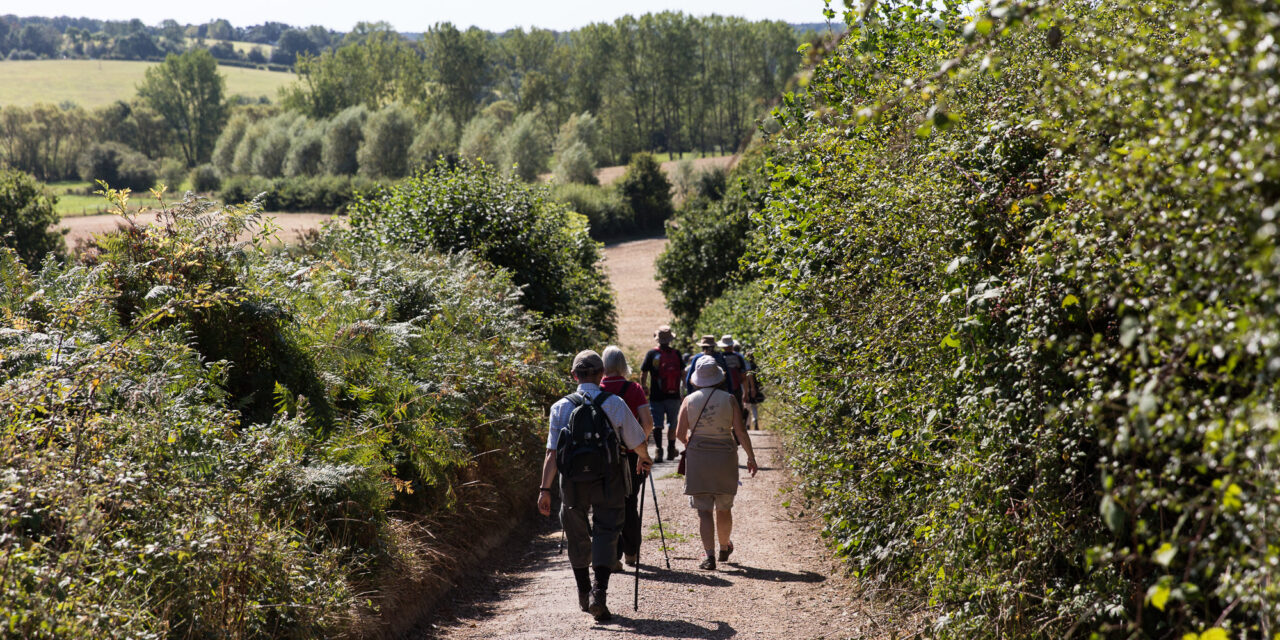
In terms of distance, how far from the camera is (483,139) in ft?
244

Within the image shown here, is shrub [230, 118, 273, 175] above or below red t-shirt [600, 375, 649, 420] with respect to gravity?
above

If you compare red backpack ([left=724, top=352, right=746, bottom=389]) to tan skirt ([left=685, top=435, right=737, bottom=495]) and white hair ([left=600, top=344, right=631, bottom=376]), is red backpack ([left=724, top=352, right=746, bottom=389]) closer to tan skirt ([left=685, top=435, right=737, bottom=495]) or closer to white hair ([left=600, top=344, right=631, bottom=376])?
tan skirt ([left=685, top=435, right=737, bottom=495])

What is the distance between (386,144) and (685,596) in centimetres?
7282

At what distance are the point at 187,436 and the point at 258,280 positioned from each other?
275cm

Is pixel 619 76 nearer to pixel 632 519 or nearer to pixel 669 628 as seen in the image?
pixel 632 519

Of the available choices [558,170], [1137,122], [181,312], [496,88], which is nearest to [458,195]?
[181,312]

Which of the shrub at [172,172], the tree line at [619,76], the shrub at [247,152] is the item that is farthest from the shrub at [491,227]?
the tree line at [619,76]

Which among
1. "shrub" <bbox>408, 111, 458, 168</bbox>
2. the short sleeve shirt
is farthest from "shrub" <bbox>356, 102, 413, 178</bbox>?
the short sleeve shirt

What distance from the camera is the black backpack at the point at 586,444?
6.61 metres

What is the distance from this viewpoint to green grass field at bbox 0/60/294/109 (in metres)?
126

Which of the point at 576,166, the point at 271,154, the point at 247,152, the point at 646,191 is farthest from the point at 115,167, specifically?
the point at 646,191

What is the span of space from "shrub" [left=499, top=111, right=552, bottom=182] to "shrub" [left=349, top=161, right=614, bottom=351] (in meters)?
53.9

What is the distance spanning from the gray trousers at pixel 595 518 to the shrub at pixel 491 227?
30.2ft

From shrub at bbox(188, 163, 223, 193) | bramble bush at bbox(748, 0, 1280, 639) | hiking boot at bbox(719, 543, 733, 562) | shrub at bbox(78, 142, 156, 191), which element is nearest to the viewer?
bramble bush at bbox(748, 0, 1280, 639)
